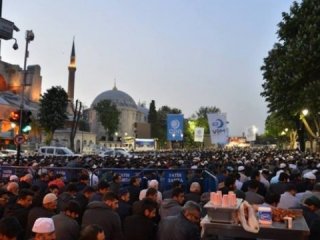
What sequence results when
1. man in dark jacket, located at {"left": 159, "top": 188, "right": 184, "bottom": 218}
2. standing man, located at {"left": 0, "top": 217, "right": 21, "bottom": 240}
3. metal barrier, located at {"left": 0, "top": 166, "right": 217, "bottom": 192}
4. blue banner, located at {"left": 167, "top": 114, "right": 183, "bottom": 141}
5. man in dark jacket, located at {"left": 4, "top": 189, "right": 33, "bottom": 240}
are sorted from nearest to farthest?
standing man, located at {"left": 0, "top": 217, "right": 21, "bottom": 240}
man in dark jacket, located at {"left": 4, "top": 189, "right": 33, "bottom": 240}
man in dark jacket, located at {"left": 159, "top": 188, "right": 184, "bottom": 218}
metal barrier, located at {"left": 0, "top": 166, "right": 217, "bottom": 192}
blue banner, located at {"left": 167, "top": 114, "right": 183, "bottom": 141}

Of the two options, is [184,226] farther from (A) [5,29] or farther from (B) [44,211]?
(A) [5,29]

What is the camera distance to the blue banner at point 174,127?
1225 inches

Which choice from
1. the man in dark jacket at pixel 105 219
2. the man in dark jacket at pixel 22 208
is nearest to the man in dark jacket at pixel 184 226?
the man in dark jacket at pixel 105 219

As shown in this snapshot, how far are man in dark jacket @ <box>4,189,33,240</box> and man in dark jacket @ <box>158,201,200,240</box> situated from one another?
2.32 m

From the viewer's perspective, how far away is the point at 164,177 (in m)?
14.0

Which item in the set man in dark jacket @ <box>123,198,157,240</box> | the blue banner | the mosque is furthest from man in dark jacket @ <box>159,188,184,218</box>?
the mosque

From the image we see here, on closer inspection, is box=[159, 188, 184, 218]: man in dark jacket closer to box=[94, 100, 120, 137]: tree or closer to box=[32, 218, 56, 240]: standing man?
box=[32, 218, 56, 240]: standing man

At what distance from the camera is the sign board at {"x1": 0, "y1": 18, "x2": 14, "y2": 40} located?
11.1 meters

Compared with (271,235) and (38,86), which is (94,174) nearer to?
(271,235)

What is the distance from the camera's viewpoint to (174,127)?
103 feet

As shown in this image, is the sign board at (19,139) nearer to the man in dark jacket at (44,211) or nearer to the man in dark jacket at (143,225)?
the man in dark jacket at (44,211)

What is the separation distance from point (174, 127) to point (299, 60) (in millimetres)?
11353

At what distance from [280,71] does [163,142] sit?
310 feet

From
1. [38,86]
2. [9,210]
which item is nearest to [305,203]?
[9,210]
